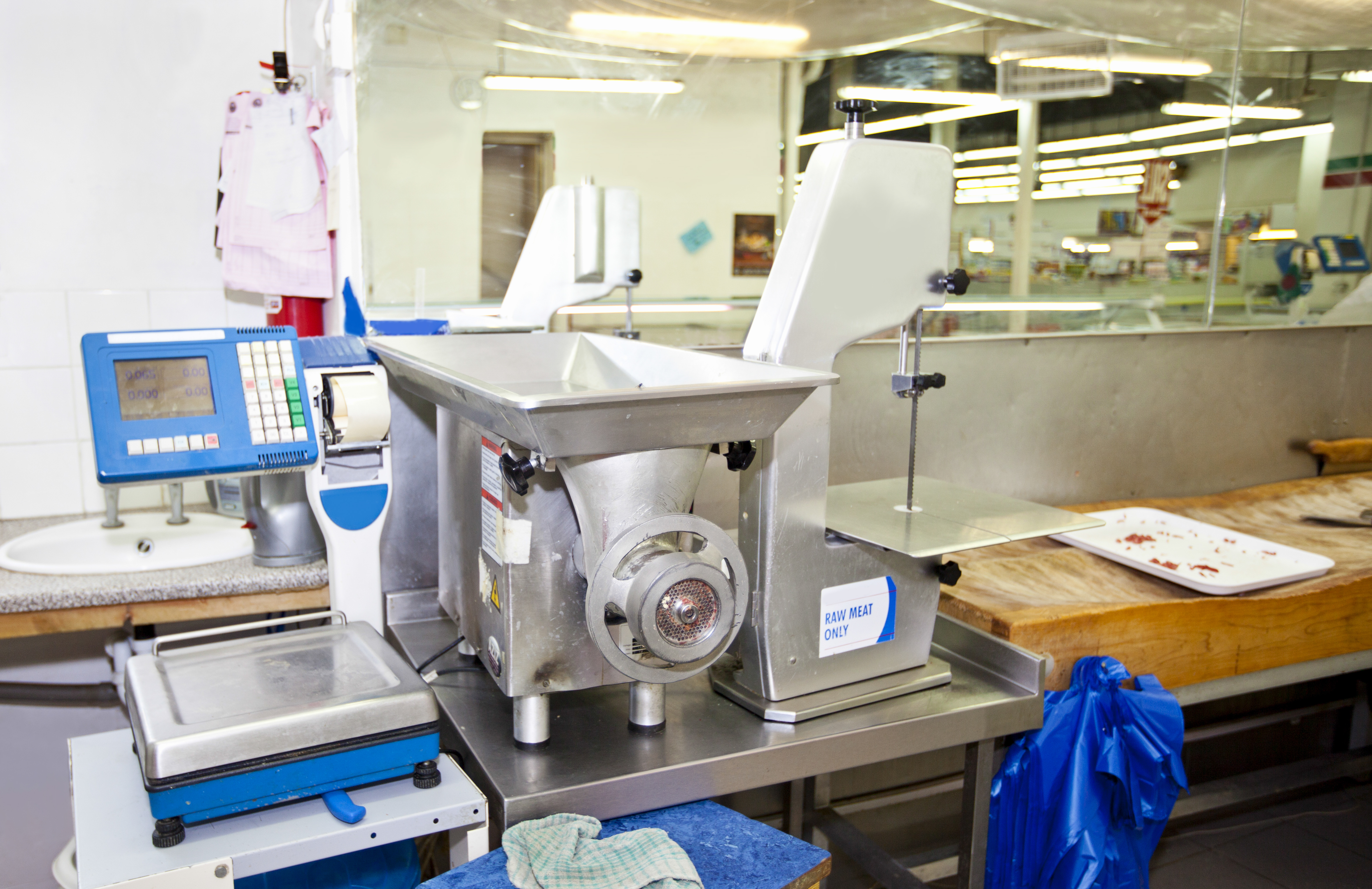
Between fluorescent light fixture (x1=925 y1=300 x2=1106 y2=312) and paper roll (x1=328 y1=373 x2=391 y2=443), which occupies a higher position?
fluorescent light fixture (x1=925 y1=300 x2=1106 y2=312)

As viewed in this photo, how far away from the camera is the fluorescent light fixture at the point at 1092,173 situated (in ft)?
9.52

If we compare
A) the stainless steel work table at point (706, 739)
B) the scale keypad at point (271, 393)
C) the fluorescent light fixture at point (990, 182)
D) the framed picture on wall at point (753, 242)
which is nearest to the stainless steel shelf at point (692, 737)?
the stainless steel work table at point (706, 739)

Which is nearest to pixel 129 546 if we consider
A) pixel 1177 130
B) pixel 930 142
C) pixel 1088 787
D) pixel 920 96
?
pixel 1088 787

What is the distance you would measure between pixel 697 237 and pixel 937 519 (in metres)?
1.43

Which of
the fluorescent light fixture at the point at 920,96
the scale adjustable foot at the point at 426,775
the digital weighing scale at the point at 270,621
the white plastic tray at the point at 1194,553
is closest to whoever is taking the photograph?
the digital weighing scale at the point at 270,621

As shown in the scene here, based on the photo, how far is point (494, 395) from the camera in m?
1.10

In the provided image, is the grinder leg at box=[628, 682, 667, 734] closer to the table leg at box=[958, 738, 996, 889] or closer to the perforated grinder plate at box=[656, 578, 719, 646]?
the perforated grinder plate at box=[656, 578, 719, 646]

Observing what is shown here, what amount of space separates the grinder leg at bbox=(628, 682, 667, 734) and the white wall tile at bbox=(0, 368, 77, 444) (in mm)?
1702

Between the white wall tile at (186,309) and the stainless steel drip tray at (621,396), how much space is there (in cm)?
96

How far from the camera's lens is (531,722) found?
4.61ft

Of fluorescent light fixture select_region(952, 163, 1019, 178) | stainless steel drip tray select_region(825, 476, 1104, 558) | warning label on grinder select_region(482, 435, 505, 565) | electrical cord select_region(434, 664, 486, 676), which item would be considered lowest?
electrical cord select_region(434, 664, 486, 676)

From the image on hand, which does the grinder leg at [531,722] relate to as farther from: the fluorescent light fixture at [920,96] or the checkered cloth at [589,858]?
the fluorescent light fixture at [920,96]

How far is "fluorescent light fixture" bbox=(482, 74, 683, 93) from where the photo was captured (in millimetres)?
2449

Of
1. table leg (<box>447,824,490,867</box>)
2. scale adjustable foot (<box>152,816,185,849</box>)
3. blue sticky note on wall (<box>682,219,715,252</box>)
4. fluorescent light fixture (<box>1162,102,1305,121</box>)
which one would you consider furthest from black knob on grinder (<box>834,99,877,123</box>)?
fluorescent light fixture (<box>1162,102,1305,121</box>)
